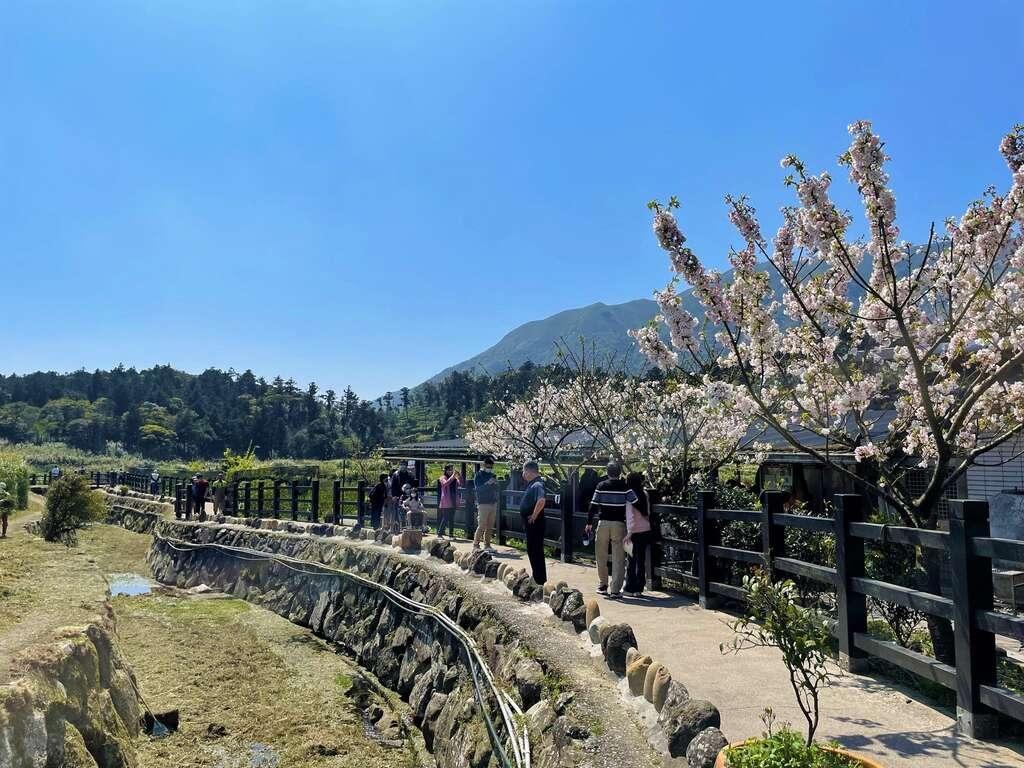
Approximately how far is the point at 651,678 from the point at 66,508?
1835 centimetres

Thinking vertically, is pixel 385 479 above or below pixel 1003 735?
above

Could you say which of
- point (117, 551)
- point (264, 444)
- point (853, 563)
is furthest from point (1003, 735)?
point (264, 444)

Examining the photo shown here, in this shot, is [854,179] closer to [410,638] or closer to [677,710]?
[677,710]

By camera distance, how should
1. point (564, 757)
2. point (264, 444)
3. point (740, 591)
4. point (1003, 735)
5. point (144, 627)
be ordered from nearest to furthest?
point (1003, 735)
point (564, 757)
point (740, 591)
point (144, 627)
point (264, 444)

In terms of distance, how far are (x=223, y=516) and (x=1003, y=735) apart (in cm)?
2424

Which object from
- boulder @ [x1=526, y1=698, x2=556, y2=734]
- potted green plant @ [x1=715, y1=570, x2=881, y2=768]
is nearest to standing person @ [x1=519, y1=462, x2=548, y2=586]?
boulder @ [x1=526, y1=698, x2=556, y2=734]

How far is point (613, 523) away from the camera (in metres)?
8.49

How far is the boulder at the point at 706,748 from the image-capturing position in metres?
3.66

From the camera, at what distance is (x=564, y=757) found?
466cm

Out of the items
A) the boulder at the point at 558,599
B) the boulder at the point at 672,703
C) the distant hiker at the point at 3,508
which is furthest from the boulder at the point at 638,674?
the distant hiker at the point at 3,508

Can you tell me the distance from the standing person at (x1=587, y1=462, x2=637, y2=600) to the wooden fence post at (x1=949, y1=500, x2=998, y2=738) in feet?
14.7

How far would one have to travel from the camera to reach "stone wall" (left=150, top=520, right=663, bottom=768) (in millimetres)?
5014

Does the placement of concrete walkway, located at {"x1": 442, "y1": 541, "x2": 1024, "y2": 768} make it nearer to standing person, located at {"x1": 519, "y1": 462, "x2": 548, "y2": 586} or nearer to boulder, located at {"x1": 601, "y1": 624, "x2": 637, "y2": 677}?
boulder, located at {"x1": 601, "y1": 624, "x2": 637, "y2": 677}

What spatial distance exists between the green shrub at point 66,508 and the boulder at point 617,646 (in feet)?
56.3
